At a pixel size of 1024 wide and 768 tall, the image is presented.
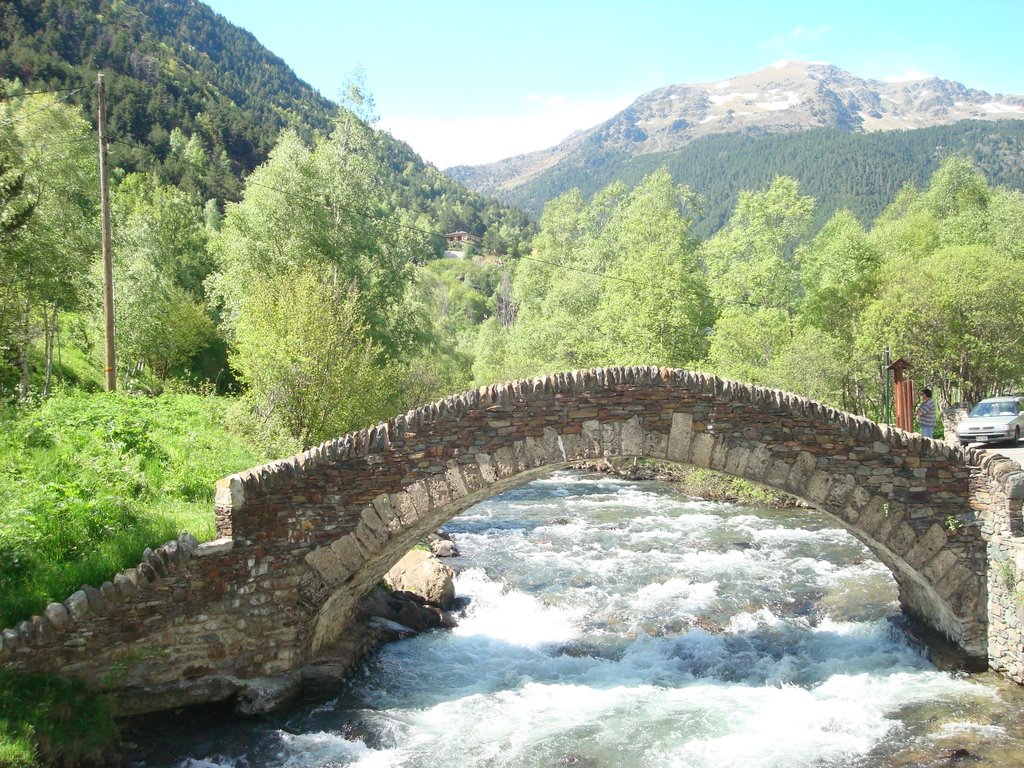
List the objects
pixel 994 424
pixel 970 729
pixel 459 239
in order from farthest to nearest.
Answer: pixel 459 239
pixel 994 424
pixel 970 729

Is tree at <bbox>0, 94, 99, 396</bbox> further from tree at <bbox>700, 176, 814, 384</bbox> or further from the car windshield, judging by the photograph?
the car windshield

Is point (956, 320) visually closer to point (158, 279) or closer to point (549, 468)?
point (549, 468)

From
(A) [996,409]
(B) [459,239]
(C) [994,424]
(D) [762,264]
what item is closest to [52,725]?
(C) [994,424]

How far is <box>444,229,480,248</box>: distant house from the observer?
12491cm

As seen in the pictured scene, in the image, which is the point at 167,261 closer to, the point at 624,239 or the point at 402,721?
the point at 624,239

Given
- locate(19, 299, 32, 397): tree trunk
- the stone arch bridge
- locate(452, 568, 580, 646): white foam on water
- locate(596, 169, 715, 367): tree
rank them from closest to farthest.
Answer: the stone arch bridge
locate(452, 568, 580, 646): white foam on water
locate(19, 299, 32, 397): tree trunk
locate(596, 169, 715, 367): tree

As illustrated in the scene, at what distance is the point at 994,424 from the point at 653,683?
16.6 metres

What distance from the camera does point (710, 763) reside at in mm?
9250

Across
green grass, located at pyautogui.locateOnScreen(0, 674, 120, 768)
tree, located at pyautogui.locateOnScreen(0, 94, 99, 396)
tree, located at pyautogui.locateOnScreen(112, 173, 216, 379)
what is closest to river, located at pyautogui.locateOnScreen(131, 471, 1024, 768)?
green grass, located at pyautogui.locateOnScreen(0, 674, 120, 768)

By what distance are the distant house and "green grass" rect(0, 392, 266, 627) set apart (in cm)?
11062

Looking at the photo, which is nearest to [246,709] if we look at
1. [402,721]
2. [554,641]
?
[402,721]

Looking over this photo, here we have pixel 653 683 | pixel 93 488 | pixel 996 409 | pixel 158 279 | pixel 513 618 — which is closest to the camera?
pixel 93 488

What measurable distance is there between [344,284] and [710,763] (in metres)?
19.9

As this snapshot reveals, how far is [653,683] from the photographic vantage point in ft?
38.0
